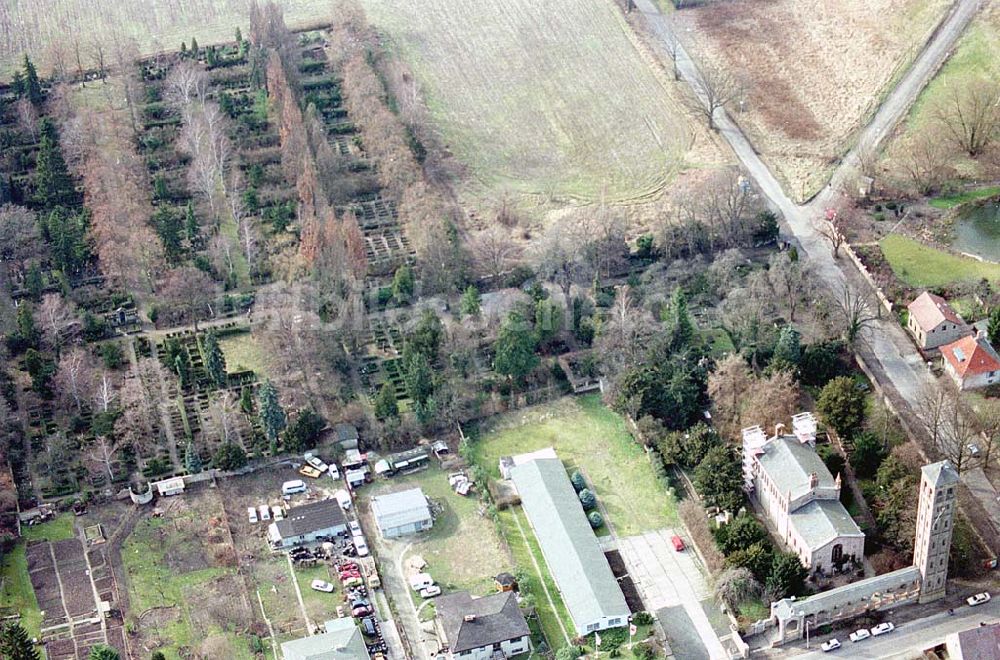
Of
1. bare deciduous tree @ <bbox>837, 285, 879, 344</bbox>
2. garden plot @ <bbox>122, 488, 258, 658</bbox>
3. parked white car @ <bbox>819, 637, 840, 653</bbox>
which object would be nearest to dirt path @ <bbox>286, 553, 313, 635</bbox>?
garden plot @ <bbox>122, 488, 258, 658</bbox>

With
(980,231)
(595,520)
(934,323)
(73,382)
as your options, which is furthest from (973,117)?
(73,382)

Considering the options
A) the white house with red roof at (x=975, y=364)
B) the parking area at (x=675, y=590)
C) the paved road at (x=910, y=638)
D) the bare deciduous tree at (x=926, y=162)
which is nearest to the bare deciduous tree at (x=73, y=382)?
the parking area at (x=675, y=590)

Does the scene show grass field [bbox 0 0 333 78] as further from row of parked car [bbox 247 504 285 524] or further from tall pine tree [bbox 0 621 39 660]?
tall pine tree [bbox 0 621 39 660]

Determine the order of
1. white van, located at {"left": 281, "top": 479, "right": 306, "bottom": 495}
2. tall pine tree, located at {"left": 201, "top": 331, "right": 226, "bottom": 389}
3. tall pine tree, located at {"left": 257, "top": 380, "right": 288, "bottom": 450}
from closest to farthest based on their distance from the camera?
white van, located at {"left": 281, "top": 479, "right": 306, "bottom": 495}, tall pine tree, located at {"left": 257, "top": 380, "right": 288, "bottom": 450}, tall pine tree, located at {"left": 201, "top": 331, "right": 226, "bottom": 389}

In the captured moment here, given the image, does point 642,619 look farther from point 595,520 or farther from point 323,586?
point 323,586

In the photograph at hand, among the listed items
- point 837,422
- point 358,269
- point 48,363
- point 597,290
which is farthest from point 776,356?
point 48,363

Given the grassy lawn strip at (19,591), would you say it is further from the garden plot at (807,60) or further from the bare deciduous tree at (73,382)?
the garden plot at (807,60)

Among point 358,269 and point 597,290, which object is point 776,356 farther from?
point 358,269
